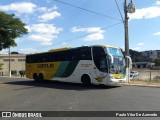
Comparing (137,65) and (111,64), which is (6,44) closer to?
(111,64)

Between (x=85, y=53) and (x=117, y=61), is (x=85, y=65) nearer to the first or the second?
(x=85, y=53)

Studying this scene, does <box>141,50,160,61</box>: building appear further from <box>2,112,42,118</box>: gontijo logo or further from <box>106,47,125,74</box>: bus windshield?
<box>2,112,42,118</box>: gontijo logo

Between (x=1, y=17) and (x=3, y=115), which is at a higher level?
(x=1, y=17)

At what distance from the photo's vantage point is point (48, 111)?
11.9 metres

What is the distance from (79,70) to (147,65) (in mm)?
135358

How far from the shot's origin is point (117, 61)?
2392cm

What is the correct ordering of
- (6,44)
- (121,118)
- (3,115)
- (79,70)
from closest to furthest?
(121,118) < (3,115) < (79,70) < (6,44)

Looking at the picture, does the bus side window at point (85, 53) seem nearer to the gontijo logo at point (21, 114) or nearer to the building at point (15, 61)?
the gontijo logo at point (21, 114)

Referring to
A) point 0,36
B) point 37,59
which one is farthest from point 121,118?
point 0,36

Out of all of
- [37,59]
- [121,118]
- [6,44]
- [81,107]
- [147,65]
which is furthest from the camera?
[147,65]

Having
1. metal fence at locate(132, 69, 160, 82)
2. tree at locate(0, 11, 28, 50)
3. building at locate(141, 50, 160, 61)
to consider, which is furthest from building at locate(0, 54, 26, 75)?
building at locate(141, 50, 160, 61)

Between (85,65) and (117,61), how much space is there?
2.83 meters

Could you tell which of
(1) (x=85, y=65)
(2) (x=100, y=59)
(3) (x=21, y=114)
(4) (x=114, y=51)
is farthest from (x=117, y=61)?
(3) (x=21, y=114)

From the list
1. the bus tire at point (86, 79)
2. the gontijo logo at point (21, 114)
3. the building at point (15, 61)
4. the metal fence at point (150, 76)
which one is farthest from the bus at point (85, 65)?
the building at point (15, 61)
